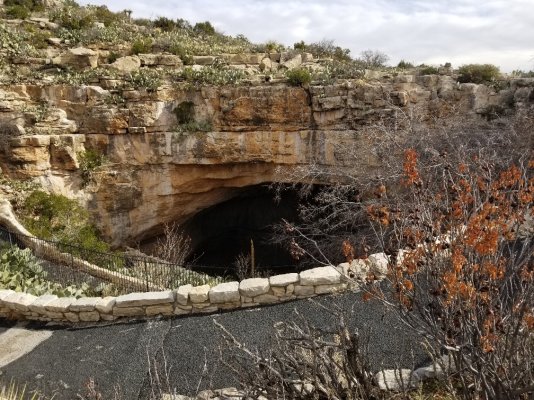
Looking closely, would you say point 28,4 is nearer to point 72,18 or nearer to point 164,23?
point 72,18

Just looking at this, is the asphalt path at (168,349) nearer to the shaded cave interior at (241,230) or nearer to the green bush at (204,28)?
the shaded cave interior at (241,230)

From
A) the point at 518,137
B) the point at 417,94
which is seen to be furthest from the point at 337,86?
the point at 518,137

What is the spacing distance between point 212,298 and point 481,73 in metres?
9.96

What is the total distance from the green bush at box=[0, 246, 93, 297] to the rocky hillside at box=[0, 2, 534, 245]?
3.71 m

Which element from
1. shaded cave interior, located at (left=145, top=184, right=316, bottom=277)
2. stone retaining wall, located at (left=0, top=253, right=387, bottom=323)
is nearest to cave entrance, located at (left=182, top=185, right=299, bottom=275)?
shaded cave interior, located at (left=145, top=184, right=316, bottom=277)

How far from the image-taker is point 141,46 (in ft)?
48.9

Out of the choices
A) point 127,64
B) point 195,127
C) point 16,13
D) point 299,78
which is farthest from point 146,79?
point 16,13

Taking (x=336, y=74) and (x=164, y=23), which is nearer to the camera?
(x=336, y=74)

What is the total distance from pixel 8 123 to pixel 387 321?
11190mm

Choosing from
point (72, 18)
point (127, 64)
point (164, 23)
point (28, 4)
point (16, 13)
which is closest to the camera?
point (127, 64)

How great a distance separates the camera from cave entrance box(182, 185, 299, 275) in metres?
16.8

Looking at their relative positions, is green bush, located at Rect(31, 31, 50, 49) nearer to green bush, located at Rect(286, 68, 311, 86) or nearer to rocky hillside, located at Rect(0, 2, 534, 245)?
rocky hillside, located at Rect(0, 2, 534, 245)

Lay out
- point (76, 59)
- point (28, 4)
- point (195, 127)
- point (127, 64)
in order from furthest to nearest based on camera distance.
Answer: point (28, 4) < point (127, 64) < point (76, 59) < point (195, 127)

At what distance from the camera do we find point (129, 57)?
13930 millimetres
